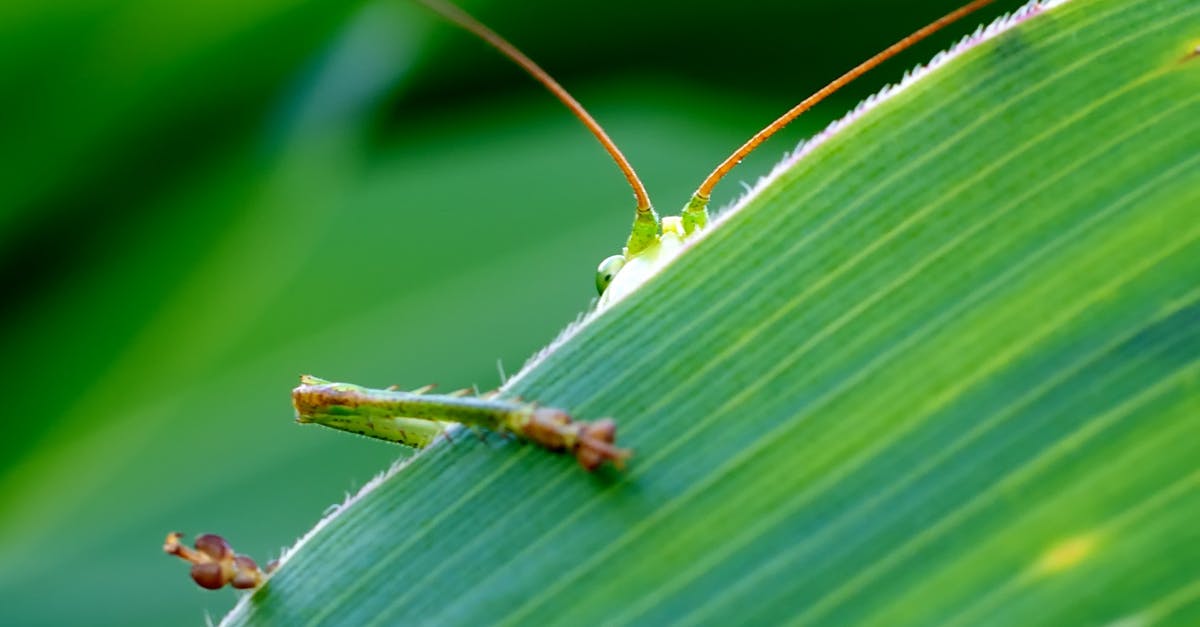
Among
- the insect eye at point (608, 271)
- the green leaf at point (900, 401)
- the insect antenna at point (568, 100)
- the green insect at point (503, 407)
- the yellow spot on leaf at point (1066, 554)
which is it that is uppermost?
the insect antenna at point (568, 100)

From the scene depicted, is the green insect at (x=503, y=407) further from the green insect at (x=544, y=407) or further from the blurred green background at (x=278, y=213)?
the blurred green background at (x=278, y=213)

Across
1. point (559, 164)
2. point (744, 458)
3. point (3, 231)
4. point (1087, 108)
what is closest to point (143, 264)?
point (3, 231)

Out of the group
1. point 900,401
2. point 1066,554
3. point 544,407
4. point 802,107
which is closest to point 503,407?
point 544,407

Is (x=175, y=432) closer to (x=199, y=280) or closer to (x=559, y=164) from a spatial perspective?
(x=199, y=280)

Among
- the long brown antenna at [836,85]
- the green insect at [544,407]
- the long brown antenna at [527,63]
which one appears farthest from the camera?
the long brown antenna at [527,63]

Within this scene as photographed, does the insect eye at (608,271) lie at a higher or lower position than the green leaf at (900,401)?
higher

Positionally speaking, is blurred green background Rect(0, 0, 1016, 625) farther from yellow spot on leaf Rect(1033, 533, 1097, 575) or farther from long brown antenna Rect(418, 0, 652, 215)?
yellow spot on leaf Rect(1033, 533, 1097, 575)

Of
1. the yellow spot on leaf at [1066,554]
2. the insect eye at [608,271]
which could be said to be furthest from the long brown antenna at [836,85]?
the yellow spot on leaf at [1066,554]

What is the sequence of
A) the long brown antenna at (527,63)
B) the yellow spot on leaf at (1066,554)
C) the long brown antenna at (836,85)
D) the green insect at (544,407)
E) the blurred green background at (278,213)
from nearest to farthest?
the yellow spot on leaf at (1066,554) → the green insect at (544,407) → the long brown antenna at (836,85) → the long brown antenna at (527,63) → the blurred green background at (278,213)

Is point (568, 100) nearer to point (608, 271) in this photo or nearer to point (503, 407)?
point (608, 271)
